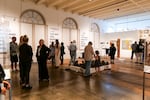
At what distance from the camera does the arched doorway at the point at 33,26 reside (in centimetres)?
948

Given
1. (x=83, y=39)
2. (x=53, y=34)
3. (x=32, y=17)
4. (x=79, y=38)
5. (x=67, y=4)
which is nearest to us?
(x=32, y=17)

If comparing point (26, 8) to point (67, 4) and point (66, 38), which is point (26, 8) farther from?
point (66, 38)

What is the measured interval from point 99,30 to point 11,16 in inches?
365

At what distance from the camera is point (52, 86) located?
15.2 ft

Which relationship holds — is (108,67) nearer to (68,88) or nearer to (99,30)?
(68,88)

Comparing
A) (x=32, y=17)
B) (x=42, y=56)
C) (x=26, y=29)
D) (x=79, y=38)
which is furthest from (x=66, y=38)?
(x=42, y=56)

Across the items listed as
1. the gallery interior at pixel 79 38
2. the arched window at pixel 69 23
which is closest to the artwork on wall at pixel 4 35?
the gallery interior at pixel 79 38

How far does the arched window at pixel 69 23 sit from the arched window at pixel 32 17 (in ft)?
6.90

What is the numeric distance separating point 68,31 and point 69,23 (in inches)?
28.9

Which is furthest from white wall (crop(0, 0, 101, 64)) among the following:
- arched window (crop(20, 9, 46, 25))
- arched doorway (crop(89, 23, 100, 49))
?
arched doorway (crop(89, 23, 100, 49))

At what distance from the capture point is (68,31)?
12.2m

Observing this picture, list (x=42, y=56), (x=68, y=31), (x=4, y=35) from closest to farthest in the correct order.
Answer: (x=42, y=56), (x=4, y=35), (x=68, y=31)

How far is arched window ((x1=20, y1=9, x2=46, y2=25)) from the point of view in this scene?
9.48m

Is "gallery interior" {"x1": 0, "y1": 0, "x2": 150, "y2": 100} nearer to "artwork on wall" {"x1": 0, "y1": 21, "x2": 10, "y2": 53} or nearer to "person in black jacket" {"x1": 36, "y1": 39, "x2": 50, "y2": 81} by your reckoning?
"artwork on wall" {"x1": 0, "y1": 21, "x2": 10, "y2": 53}
